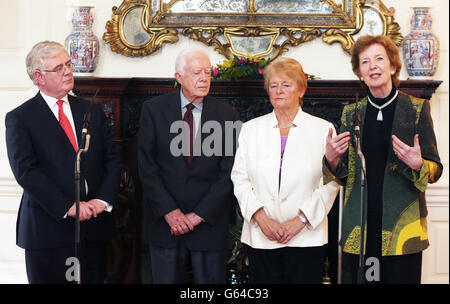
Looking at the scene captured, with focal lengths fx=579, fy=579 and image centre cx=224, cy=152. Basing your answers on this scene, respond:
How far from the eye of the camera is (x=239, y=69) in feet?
12.8

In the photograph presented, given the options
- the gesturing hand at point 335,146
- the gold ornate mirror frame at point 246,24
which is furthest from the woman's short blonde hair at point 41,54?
the gesturing hand at point 335,146

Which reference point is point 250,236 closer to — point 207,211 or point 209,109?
point 207,211

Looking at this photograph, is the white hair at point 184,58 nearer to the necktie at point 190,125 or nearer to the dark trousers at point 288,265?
the necktie at point 190,125

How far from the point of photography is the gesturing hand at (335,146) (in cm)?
261

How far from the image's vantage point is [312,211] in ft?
9.29

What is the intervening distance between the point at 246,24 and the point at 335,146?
6.23 feet

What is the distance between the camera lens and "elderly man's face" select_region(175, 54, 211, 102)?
3.05 m

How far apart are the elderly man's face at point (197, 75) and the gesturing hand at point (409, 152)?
1036 mm

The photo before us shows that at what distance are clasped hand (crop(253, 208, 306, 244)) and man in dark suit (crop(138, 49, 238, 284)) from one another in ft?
1.06

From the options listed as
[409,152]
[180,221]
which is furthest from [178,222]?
[409,152]

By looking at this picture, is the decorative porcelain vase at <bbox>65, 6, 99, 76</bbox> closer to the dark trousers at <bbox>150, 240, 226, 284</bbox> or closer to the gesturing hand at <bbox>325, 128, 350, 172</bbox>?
the dark trousers at <bbox>150, 240, 226, 284</bbox>

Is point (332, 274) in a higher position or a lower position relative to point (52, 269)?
lower

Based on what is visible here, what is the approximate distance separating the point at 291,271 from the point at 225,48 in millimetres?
1992
